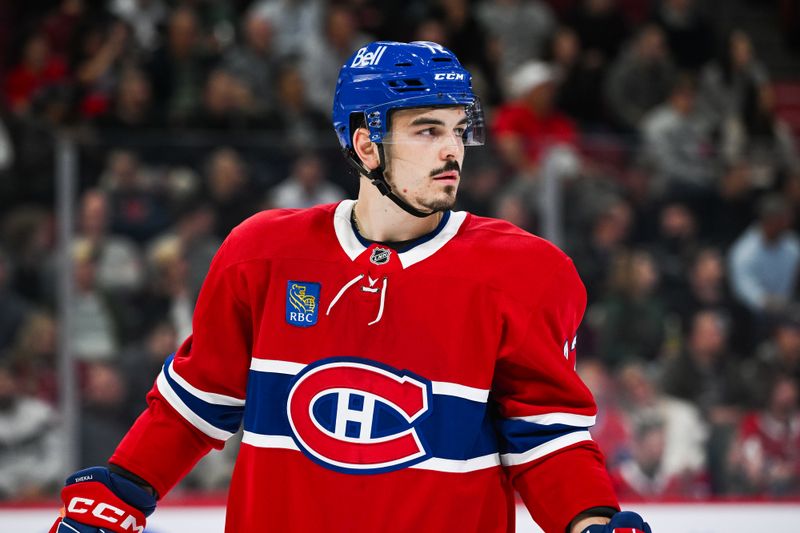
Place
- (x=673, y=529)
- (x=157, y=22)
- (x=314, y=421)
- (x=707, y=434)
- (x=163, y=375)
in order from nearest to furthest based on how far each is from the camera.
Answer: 1. (x=314, y=421)
2. (x=163, y=375)
3. (x=673, y=529)
4. (x=707, y=434)
5. (x=157, y=22)

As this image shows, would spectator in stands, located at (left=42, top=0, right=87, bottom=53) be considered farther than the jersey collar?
Yes

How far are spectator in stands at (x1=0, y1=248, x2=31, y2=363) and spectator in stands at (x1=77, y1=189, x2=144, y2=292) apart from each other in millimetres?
273

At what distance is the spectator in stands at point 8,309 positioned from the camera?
4.45m

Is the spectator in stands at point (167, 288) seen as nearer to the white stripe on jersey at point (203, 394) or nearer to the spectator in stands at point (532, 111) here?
the spectator in stands at point (532, 111)

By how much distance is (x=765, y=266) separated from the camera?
463cm

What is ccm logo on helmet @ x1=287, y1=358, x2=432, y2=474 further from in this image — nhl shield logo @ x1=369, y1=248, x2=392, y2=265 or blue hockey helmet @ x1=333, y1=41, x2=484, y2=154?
blue hockey helmet @ x1=333, y1=41, x2=484, y2=154

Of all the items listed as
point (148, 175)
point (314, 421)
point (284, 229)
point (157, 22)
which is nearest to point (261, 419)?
point (314, 421)

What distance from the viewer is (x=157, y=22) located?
667 centimetres

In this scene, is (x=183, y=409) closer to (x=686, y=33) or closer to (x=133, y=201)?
(x=133, y=201)

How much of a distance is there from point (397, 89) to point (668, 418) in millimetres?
2765

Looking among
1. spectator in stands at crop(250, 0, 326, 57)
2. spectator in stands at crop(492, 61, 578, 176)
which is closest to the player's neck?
spectator in stands at crop(492, 61, 578, 176)

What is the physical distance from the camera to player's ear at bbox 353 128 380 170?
216 centimetres

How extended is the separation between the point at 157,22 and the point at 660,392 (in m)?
3.47

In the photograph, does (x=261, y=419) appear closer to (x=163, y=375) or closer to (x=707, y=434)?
(x=163, y=375)
